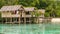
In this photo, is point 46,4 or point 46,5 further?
point 46,5

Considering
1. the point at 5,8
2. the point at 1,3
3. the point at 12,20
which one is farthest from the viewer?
the point at 1,3

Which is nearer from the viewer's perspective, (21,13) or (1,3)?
(21,13)

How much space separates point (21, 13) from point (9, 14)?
2.39 metres

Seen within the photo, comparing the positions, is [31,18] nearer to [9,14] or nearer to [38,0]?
[9,14]

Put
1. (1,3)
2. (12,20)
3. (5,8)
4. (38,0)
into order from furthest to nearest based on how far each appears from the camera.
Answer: (38,0) < (1,3) < (12,20) < (5,8)

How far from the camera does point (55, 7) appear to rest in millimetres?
45531

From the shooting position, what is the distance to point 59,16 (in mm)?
46219

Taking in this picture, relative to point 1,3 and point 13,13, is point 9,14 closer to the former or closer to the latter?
point 13,13

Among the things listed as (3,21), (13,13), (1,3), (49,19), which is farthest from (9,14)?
(49,19)

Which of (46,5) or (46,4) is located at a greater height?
(46,4)

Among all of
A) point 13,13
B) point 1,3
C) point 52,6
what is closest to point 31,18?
point 13,13

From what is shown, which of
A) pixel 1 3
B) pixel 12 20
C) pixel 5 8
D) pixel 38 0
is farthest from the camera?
pixel 38 0

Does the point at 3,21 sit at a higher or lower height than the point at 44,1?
lower

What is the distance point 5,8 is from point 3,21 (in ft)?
13.9
